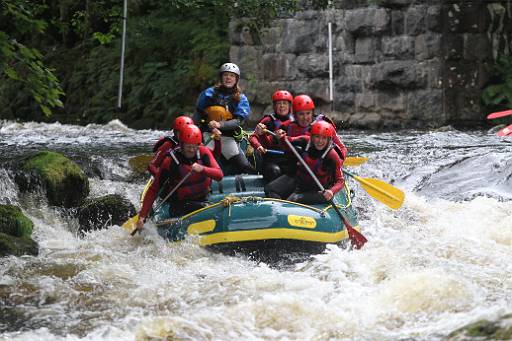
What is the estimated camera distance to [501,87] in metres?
14.6

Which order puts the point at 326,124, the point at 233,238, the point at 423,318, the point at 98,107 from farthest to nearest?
the point at 98,107 → the point at 326,124 → the point at 233,238 → the point at 423,318

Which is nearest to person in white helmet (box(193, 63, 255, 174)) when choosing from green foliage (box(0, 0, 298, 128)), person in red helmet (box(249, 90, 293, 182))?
person in red helmet (box(249, 90, 293, 182))

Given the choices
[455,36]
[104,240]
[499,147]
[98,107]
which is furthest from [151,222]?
[98,107]

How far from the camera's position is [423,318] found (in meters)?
5.53

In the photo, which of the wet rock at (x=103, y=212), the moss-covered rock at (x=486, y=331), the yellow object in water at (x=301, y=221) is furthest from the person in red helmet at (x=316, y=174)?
the moss-covered rock at (x=486, y=331)

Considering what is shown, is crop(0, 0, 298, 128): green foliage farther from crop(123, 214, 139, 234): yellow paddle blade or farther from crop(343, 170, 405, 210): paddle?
crop(123, 214, 139, 234): yellow paddle blade

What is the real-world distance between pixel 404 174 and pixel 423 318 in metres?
5.65

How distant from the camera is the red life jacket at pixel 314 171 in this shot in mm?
7977

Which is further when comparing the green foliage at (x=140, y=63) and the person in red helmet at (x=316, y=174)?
the green foliage at (x=140, y=63)

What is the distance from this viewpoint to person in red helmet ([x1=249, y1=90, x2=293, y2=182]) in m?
8.59

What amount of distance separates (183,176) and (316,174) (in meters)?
1.19

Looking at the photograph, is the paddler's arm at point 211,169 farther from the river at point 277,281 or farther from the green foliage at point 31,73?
the green foliage at point 31,73

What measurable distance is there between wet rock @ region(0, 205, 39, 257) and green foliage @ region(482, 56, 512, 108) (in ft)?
28.5

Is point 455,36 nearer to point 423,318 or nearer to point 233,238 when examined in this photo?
point 233,238
